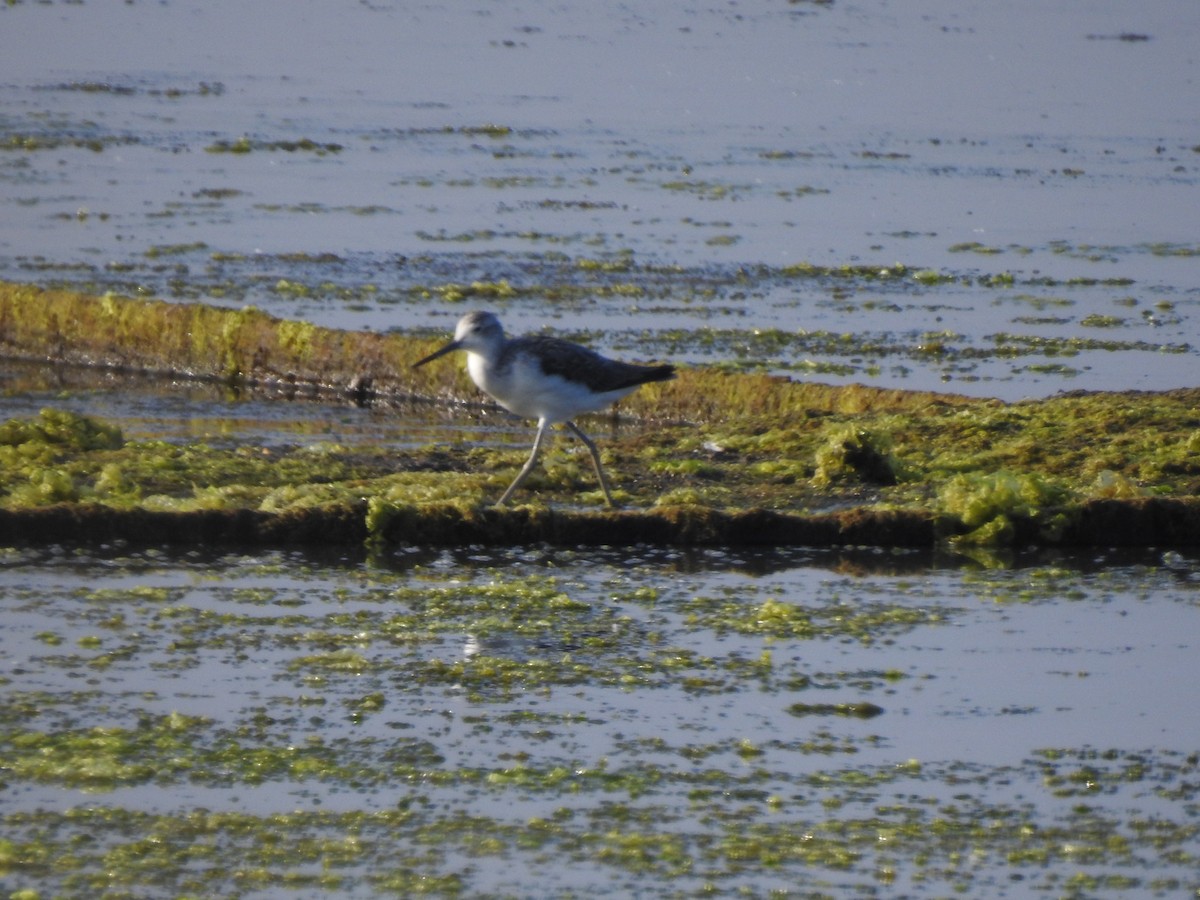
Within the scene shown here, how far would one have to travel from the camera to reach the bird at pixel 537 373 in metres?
9.88

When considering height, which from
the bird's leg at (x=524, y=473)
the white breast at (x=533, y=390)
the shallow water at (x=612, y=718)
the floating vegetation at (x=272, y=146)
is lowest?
the shallow water at (x=612, y=718)

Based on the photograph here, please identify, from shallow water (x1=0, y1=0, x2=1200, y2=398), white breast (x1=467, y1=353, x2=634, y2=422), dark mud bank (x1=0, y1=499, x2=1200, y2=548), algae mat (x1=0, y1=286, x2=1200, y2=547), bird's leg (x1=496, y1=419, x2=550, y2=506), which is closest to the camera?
dark mud bank (x1=0, y1=499, x2=1200, y2=548)

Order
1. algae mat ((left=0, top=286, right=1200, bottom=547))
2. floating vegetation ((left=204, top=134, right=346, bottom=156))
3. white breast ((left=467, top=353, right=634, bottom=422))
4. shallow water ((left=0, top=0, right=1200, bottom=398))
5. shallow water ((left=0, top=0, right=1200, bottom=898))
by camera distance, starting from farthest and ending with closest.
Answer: floating vegetation ((left=204, top=134, right=346, bottom=156))
shallow water ((left=0, top=0, right=1200, bottom=398))
white breast ((left=467, top=353, right=634, bottom=422))
algae mat ((left=0, top=286, right=1200, bottom=547))
shallow water ((left=0, top=0, right=1200, bottom=898))

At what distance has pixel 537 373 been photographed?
9.85 meters

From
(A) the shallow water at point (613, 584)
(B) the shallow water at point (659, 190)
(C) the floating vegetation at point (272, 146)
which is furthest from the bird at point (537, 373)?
(C) the floating vegetation at point (272, 146)

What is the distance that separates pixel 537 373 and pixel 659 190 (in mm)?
12119

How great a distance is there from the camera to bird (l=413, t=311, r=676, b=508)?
9.88 meters

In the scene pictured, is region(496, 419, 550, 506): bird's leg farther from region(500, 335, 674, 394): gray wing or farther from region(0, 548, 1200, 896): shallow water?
region(0, 548, 1200, 896): shallow water

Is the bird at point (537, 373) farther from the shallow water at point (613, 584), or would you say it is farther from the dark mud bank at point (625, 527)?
the shallow water at point (613, 584)

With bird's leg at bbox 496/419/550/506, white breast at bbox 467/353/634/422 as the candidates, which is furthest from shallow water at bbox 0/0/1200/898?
white breast at bbox 467/353/634/422

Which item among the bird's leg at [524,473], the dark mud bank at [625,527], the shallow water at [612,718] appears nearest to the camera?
the shallow water at [612,718]

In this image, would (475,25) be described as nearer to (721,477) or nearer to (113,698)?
(721,477)

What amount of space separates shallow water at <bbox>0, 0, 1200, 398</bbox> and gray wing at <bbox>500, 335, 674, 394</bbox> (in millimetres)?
3391

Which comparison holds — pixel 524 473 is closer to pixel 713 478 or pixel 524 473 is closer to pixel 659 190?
pixel 713 478
